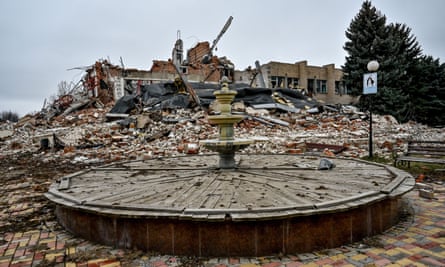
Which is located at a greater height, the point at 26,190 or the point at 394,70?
the point at 394,70

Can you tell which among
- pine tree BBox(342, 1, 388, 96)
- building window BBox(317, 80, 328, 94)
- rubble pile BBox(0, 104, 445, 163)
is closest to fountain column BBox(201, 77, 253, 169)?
rubble pile BBox(0, 104, 445, 163)

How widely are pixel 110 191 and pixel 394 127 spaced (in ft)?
45.0

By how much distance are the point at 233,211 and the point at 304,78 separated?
81.9 feet

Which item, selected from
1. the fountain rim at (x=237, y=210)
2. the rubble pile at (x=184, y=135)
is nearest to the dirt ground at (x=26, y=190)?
the rubble pile at (x=184, y=135)

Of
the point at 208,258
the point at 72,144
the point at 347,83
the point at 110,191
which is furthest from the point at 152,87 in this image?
the point at 208,258

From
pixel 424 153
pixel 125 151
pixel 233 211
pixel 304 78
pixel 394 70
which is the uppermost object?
pixel 304 78

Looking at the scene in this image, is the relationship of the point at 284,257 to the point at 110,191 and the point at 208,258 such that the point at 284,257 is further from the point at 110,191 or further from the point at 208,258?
the point at 110,191

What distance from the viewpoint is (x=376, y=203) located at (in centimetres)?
259

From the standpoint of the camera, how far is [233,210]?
2250 millimetres

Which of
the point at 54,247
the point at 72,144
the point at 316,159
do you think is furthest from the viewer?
the point at 72,144

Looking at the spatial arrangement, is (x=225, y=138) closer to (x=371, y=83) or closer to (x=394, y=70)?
(x=371, y=83)

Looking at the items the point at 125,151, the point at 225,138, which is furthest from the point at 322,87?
the point at 225,138

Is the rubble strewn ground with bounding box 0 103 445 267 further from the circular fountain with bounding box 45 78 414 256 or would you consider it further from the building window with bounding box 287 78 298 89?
the building window with bounding box 287 78 298 89

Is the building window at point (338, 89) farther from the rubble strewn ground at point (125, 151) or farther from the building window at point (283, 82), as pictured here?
the rubble strewn ground at point (125, 151)
